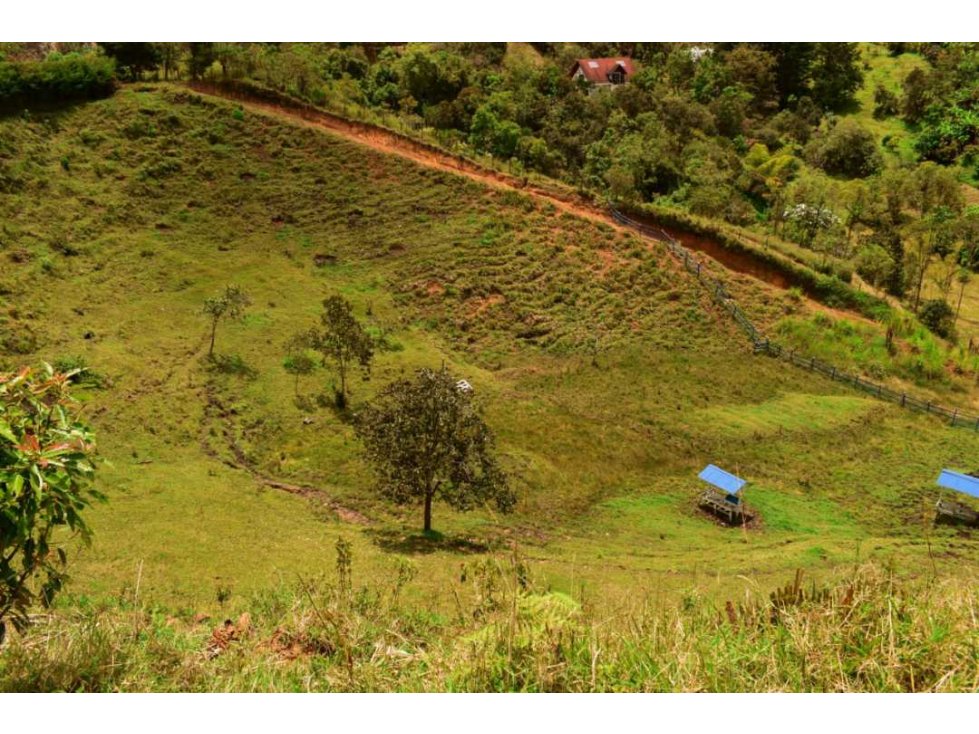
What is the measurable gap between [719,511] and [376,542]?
36.1 ft

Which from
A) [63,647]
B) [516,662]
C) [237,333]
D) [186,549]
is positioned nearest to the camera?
Answer: [516,662]

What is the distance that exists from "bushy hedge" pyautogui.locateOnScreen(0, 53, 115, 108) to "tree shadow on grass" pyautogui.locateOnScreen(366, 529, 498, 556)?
38.2m

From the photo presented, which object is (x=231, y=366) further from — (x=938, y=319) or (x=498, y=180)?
(x=938, y=319)

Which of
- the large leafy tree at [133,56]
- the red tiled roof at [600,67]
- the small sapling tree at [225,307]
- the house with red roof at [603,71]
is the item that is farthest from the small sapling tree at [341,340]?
the red tiled roof at [600,67]

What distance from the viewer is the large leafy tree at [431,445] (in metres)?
20.3

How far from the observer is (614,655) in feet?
21.5

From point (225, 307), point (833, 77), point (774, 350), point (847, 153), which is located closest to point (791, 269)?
point (774, 350)

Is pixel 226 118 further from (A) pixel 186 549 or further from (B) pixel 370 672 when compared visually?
(B) pixel 370 672

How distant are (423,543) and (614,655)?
1406 centimetres

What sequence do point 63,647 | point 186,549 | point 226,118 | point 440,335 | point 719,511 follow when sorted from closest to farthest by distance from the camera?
point 63,647, point 186,549, point 719,511, point 440,335, point 226,118

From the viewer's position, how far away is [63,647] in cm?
721

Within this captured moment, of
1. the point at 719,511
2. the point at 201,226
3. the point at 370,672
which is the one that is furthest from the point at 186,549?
the point at 201,226

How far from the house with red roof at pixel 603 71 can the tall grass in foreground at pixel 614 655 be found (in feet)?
245

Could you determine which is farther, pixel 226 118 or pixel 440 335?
pixel 226 118
